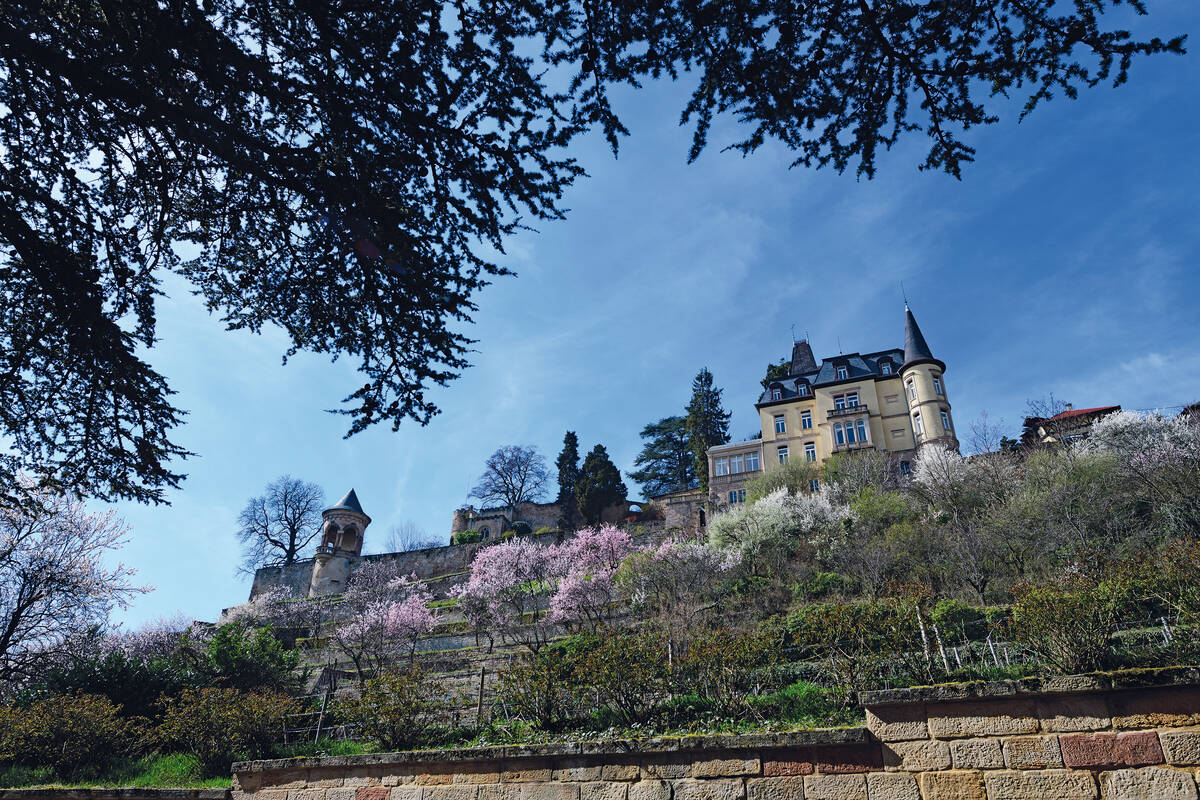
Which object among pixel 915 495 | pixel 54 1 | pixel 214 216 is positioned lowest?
pixel 214 216

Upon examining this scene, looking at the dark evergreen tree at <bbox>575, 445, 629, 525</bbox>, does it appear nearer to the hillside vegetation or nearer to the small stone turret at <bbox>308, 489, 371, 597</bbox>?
the hillside vegetation

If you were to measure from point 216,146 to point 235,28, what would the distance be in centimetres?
106

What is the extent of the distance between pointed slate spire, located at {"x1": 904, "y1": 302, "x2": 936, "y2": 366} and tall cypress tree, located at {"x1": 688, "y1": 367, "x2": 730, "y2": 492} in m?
15.3

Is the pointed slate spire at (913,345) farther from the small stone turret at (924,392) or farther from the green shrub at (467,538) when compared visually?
the green shrub at (467,538)

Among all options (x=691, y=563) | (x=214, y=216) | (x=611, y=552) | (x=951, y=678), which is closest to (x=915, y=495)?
(x=691, y=563)

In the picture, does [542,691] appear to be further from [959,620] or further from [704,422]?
[704,422]

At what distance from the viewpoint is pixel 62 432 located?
6.95 m

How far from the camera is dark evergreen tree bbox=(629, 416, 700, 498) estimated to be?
57.0 metres

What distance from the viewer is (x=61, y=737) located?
12664mm

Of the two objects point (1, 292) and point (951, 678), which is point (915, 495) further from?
point (1, 292)

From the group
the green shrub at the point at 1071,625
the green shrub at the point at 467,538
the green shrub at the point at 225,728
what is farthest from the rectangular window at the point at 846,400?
the green shrub at the point at 225,728

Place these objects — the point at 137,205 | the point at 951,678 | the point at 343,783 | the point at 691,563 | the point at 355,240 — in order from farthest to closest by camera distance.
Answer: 1. the point at 691,563
2. the point at 951,678
3. the point at 343,783
4. the point at 137,205
5. the point at 355,240

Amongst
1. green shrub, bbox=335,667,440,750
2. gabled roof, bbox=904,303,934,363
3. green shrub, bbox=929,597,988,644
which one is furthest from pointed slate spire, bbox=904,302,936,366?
green shrub, bbox=335,667,440,750

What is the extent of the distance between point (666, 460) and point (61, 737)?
159 ft
